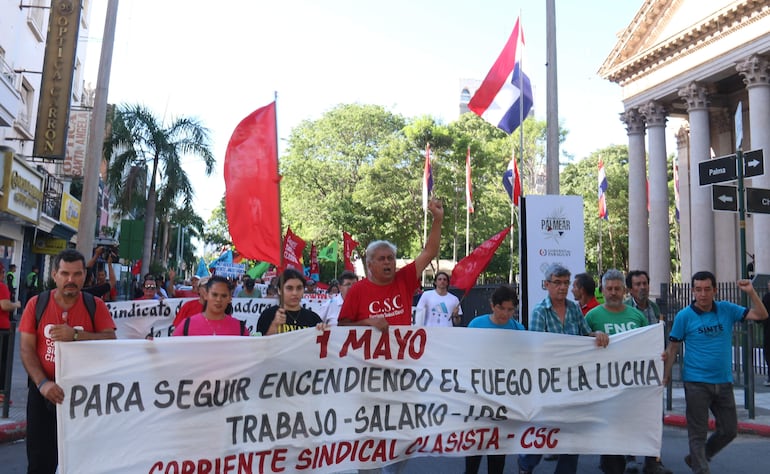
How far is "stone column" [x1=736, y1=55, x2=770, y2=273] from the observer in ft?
78.0

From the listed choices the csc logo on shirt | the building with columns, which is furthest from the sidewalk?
the building with columns

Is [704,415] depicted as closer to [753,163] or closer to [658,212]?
[753,163]

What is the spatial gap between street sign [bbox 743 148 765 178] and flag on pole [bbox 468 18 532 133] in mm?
4609

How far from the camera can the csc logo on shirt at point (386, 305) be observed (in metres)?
5.14

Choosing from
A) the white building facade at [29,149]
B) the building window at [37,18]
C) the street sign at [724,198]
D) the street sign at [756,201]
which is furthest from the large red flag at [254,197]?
the building window at [37,18]

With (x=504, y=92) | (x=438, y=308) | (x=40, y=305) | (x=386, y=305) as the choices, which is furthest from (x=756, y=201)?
(x=40, y=305)

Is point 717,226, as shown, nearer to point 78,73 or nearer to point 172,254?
point 78,73

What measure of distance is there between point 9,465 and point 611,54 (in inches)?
1205

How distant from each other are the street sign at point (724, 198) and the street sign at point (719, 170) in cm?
15

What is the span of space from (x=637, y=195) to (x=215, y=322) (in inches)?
1106

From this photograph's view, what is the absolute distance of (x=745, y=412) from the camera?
9547 millimetres

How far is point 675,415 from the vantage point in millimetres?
9344

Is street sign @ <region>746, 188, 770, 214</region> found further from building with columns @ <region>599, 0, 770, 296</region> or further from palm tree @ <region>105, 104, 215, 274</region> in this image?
palm tree @ <region>105, 104, 215, 274</region>

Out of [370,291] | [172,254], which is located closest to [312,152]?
[370,291]
